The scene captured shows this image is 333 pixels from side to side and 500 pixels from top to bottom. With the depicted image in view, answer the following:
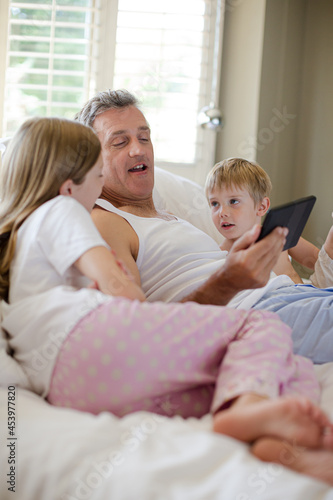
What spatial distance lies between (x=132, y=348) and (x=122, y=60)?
105 inches

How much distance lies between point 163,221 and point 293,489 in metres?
1.02

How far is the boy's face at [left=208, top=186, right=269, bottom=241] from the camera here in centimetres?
192

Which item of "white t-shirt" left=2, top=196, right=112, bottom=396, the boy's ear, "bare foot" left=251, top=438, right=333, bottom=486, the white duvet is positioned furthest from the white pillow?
the boy's ear

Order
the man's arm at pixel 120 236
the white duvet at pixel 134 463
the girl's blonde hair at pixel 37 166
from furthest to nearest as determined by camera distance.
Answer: the man's arm at pixel 120 236, the girl's blonde hair at pixel 37 166, the white duvet at pixel 134 463

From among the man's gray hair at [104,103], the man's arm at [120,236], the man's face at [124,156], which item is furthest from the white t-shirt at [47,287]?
the man's gray hair at [104,103]

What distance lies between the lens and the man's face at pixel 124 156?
165 centimetres

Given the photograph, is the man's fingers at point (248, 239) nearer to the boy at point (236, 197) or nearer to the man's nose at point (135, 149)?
the man's nose at point (135, 149)

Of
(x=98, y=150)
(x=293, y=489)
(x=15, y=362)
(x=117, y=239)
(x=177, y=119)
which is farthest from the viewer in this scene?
(x=177, y=119)

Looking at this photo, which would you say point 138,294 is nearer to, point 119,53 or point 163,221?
point 163,221

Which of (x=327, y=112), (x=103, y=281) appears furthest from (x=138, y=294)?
(x=327, y=112)

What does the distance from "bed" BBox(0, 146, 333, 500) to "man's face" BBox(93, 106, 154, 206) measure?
0.89 metres

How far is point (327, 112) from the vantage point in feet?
9.98

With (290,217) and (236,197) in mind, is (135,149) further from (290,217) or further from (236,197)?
(290,217)

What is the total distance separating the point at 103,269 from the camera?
3.31 ft
